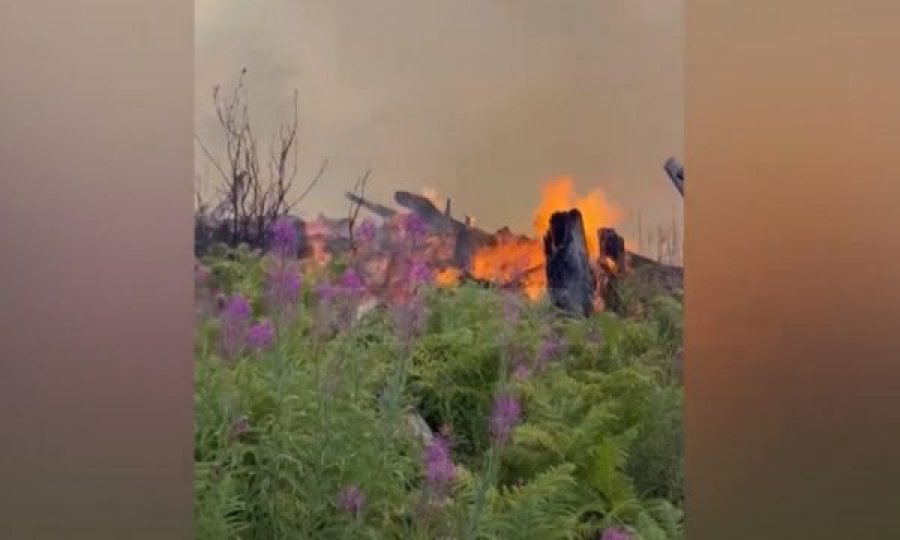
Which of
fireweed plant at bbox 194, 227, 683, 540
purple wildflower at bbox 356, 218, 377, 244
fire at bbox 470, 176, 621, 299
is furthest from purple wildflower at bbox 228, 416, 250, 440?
fire at bbox 470, 176, 621, 299

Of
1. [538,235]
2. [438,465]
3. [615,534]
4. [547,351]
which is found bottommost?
[615,534]

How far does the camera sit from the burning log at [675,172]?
2.16 meters

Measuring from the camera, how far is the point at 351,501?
2.09 metres

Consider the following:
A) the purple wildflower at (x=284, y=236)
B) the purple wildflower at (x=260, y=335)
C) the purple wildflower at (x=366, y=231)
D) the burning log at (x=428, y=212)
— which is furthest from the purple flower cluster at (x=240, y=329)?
the burning log at (x=428, y=212)

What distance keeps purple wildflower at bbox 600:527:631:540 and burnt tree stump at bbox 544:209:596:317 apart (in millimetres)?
403

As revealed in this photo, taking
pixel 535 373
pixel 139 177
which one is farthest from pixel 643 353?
pixel 139 177

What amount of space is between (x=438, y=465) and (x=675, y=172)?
0.70 meters

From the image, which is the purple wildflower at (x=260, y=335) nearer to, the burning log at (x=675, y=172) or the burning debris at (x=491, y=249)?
the burning debris at (x=491, y=249)

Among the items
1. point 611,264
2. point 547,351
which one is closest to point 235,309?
point 547,351

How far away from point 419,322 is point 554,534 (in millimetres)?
463

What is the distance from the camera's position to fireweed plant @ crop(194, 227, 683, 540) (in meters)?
2.07

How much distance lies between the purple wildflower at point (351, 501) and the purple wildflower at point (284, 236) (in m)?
0.44

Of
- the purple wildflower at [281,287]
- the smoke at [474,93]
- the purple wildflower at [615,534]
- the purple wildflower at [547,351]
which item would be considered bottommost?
the purple wildflower at [615,534]

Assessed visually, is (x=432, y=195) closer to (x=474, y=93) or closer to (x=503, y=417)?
(x=474, y=93)
